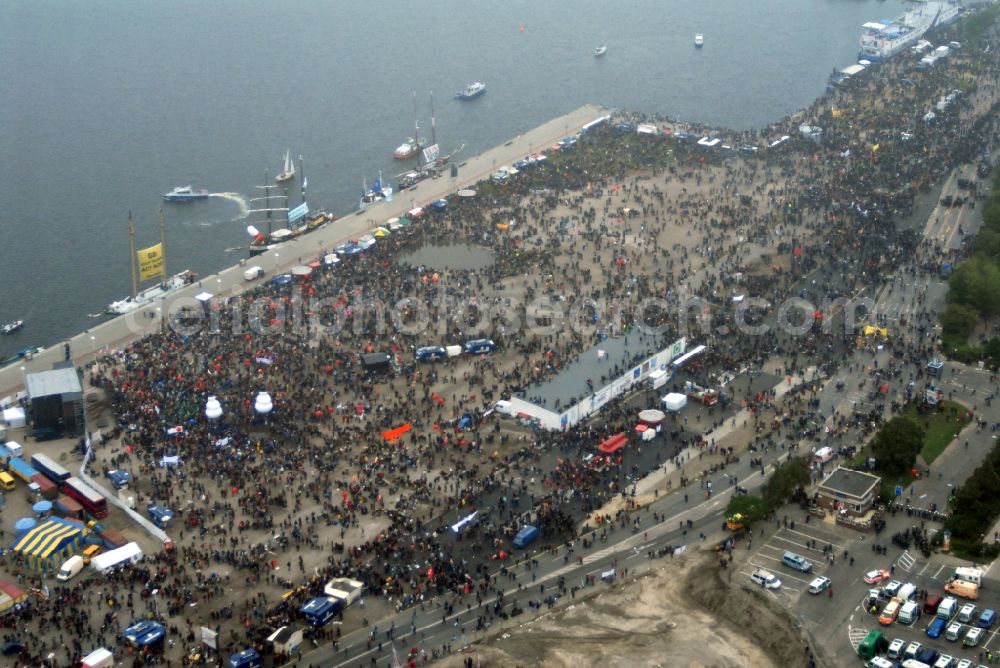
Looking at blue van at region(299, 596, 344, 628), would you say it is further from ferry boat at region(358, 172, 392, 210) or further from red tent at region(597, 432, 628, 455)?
ferry boat at region(358, 172, 392, 210)

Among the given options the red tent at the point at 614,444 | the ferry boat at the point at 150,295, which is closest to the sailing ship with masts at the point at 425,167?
the ferry boat at the point at 150,295

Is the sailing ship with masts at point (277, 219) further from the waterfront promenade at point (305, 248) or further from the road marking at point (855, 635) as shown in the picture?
A: the road marking at point (855, 635)

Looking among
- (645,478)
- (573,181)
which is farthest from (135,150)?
(645,478)

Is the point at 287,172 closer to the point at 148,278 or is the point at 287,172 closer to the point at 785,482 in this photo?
the point at 148,278

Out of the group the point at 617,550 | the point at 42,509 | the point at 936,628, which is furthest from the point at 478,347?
the point at 936,628

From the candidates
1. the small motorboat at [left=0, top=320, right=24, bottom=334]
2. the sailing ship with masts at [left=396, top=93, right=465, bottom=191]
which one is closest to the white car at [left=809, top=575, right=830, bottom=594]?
the small motorboat at [left=0, top=320, right=24, bottom=334]
